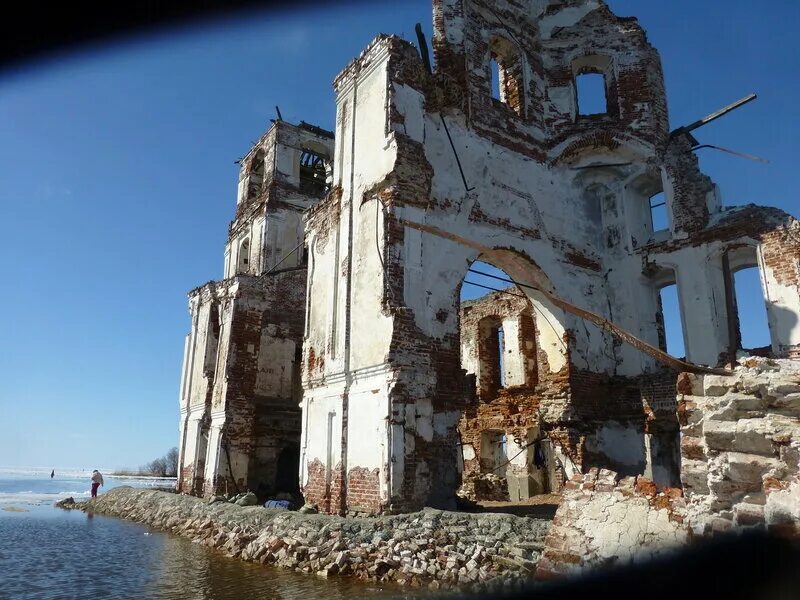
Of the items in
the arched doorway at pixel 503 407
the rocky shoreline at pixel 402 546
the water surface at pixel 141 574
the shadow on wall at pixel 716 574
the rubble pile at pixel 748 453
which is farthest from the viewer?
the arched doorway at pixel 503 407

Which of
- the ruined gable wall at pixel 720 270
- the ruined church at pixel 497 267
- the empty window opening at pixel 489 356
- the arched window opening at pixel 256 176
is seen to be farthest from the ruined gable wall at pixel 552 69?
the arched window opening at pixel 256 176

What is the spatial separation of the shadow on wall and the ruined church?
3381 mm

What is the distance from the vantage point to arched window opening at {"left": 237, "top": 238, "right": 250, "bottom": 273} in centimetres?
2327

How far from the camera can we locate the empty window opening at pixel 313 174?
23478mm

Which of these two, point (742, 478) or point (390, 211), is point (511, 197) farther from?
point (742, 478)

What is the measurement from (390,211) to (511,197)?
350 cm

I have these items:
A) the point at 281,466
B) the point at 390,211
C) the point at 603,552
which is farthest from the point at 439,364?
the point at 281,466

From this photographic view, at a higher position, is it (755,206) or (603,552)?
(755,206)

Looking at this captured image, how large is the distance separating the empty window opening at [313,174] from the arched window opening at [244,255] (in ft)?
10.5

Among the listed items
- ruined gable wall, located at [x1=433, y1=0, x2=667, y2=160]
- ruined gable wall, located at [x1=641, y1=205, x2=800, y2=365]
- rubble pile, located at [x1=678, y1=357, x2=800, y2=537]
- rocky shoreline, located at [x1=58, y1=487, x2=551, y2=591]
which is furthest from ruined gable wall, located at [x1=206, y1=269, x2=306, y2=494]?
rubble pile, located at [x1=678, y1=357, x2=800, y2=537]

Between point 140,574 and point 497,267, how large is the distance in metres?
8.76

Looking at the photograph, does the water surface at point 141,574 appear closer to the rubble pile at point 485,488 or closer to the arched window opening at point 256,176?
the rubble pile at point 485,488

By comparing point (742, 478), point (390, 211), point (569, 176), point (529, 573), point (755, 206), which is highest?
point (569, 176)

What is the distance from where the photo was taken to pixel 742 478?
4.45 metres
